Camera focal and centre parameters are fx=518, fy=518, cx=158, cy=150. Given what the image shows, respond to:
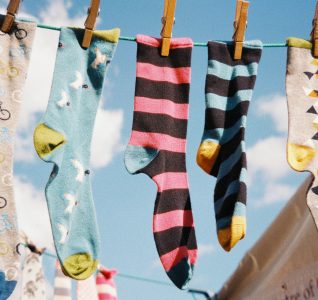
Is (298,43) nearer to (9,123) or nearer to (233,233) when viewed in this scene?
(233,233)

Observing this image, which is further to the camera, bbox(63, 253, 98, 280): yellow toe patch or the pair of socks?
the pair of socks

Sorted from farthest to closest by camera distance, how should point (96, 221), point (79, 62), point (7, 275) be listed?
point (79, 62), point (96, 221), point (7, 275)

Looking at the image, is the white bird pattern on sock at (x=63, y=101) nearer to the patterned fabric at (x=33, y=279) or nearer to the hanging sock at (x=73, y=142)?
the hanging sock at (x=73, y=142)

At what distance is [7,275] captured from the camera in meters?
1.81

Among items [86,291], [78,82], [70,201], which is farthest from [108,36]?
[86,291]

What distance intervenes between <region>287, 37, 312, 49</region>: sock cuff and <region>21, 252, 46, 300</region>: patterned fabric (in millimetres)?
2471

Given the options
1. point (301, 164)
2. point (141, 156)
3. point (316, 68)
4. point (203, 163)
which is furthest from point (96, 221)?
point (316, 68)

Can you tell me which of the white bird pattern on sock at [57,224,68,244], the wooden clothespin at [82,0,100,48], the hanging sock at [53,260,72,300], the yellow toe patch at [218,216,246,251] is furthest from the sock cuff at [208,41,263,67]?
the hanging sock at [53,260,72,300]

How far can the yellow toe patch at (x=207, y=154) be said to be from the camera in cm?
214

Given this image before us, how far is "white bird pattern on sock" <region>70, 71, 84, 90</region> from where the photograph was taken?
2.15 m

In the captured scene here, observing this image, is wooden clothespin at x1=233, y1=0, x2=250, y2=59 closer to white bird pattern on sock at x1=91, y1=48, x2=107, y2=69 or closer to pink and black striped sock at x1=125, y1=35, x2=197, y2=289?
pink and black striped sock at x1=125, y1=35, x2=197, y2=289

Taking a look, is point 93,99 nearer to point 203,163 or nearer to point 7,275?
point 203,163

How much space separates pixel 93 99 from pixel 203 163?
54 centimetres

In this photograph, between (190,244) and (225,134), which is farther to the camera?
(225,134)
